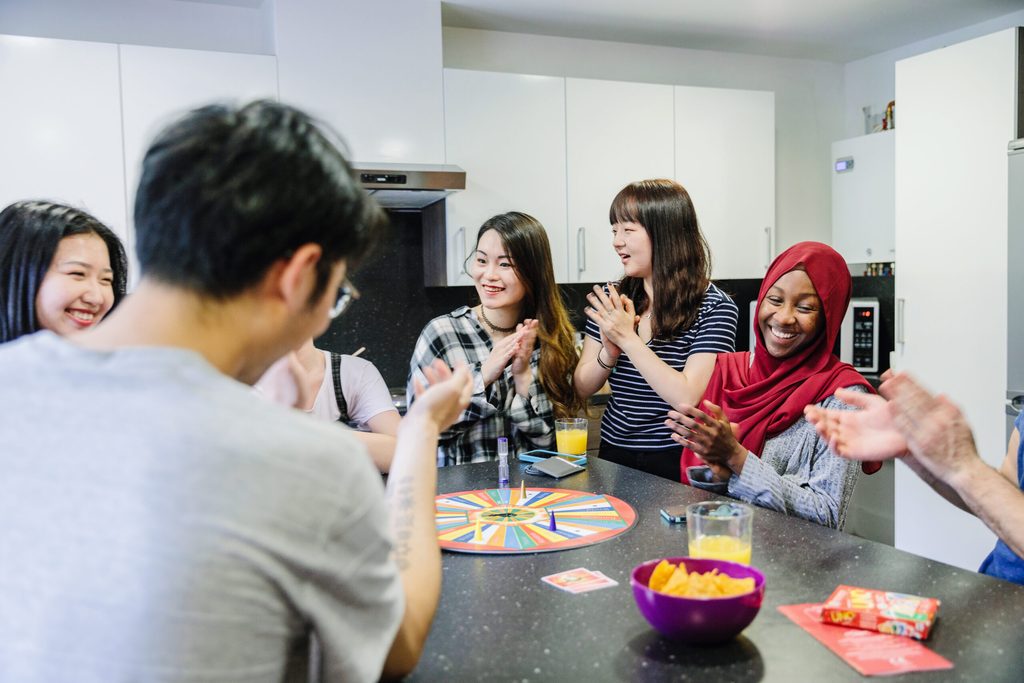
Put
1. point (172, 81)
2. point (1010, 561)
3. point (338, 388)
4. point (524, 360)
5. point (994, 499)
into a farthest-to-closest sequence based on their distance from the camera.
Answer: point (172, 81) → point (524, 360) → point (338, 388) → point (1010, 561) → point (994, 499)

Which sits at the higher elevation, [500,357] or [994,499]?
[500,357]

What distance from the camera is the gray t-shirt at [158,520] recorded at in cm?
64

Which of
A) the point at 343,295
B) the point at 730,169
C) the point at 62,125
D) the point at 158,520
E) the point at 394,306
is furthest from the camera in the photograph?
the point at 730,169

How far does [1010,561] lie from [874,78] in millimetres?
3734

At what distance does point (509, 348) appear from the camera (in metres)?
2.26

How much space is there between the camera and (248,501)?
650 millimetres

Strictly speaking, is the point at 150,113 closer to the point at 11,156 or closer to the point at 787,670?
the point at 11,156

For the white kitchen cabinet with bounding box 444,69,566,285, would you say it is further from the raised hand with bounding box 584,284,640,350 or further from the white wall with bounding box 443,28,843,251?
the raised hand with bounding box 584,284,640,350

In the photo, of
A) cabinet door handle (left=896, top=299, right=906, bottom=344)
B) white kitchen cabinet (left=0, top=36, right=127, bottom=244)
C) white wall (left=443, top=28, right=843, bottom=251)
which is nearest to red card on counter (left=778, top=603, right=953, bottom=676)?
cabinet door handle (left=896, top=299, right=906, bottom=344)

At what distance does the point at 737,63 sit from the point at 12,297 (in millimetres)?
3850

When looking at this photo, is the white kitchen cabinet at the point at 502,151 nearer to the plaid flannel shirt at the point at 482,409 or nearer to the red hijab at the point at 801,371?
the plaid flannel shirt at the point at 482,409

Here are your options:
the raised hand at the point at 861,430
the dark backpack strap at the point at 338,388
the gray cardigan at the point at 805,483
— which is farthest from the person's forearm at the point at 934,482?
the dark backpack strap at the point at 338,388

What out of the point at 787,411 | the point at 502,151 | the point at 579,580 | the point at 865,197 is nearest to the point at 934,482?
the point at 787,411

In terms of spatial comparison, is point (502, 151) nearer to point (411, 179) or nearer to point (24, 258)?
point (411, 179)
